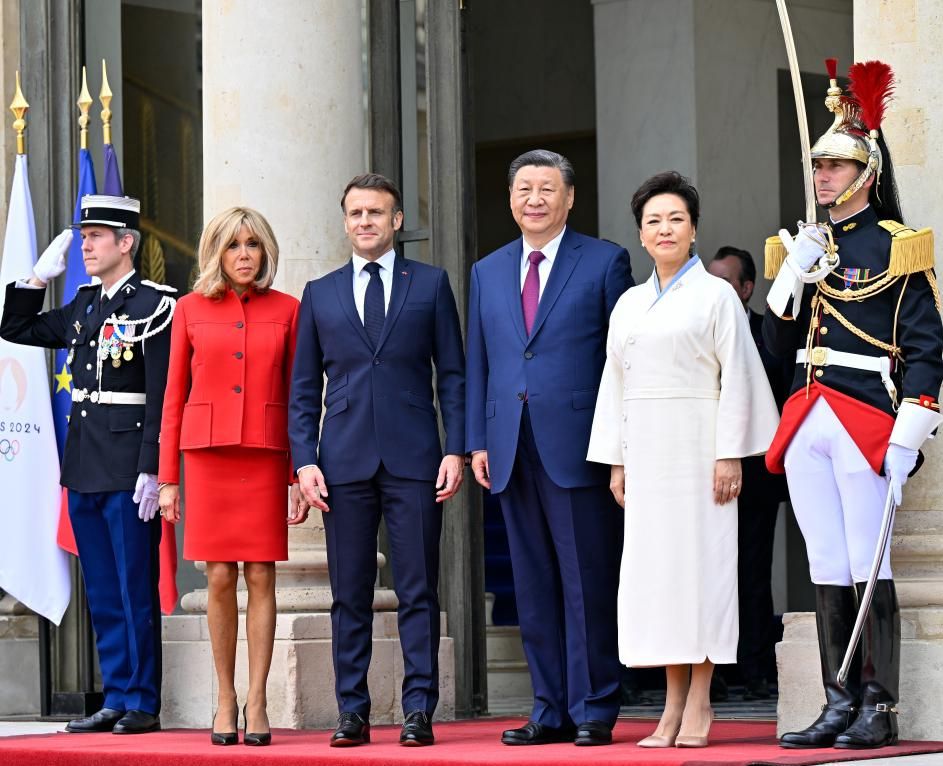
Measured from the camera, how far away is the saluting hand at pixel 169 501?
23.9 ft

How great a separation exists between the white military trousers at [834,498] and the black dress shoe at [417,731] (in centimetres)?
139

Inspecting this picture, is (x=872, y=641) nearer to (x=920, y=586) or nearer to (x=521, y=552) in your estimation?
(x=920, y=586)

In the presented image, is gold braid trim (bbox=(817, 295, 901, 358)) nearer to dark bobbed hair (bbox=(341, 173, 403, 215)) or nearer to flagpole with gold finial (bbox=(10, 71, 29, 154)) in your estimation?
dark bobbed hair (bbox=(341, 173, 403, 215))

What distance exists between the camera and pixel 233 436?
280 inches

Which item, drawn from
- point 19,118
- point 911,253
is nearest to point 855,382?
point 911,253

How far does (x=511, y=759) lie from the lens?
6113 millimetres

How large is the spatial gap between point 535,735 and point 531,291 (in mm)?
1504

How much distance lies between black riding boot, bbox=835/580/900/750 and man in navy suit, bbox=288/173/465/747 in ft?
4.92

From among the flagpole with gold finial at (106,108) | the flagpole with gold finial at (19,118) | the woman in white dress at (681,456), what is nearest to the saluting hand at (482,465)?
the woman in white dress at (681,456)

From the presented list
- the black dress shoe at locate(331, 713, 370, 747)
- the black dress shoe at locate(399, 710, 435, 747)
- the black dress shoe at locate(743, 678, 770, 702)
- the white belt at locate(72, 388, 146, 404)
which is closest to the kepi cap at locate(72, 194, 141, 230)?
the white belt at locate(72, 388, 146, 404)

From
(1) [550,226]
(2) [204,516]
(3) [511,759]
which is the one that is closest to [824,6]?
(1) [550,226]

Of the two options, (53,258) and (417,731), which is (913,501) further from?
(53,258)

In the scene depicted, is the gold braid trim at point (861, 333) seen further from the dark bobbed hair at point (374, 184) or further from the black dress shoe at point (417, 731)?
the black dress shoe at point (417, 731)

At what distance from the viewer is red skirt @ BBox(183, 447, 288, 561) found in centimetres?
714
